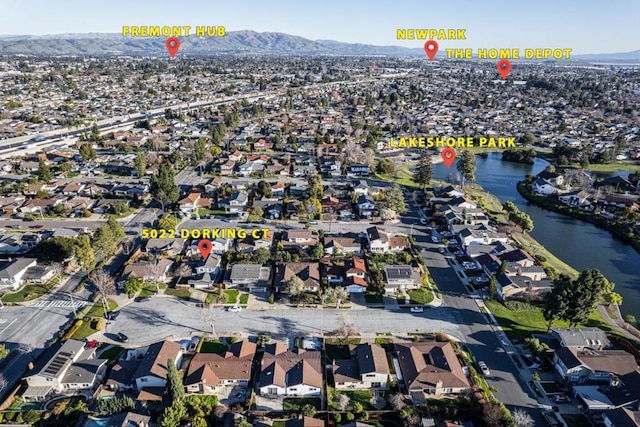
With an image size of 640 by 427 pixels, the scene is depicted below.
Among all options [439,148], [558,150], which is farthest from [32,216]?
[558,150]

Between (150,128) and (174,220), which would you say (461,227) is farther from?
(150,128)

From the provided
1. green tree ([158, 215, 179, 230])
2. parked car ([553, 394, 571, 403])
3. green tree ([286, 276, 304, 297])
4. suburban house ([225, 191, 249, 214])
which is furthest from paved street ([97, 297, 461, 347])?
suburban house ([225, 191, 249, 214])

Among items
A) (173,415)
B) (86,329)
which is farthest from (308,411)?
(86,329)

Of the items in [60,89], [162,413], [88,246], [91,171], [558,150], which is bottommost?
[162,413]

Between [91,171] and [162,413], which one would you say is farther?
[91,171]

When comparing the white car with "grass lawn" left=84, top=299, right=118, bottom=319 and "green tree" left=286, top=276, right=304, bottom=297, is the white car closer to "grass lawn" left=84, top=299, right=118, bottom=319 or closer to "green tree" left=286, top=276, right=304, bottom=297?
"green tree" left=286, top=276, right=304, bottom=297

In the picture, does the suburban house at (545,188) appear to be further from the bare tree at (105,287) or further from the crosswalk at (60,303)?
the crosswalk at (60,303)

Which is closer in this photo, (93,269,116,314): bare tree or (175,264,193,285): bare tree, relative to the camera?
(93,269,116,314): bare tree

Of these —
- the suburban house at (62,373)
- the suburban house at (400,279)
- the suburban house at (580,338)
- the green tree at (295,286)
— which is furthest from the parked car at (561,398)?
the suburban house at (62,373)
